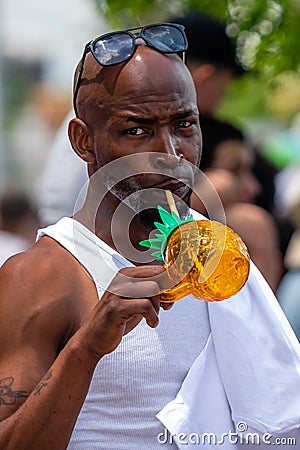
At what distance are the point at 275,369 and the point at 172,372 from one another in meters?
0.33

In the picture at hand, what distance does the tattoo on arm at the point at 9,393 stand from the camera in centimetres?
246

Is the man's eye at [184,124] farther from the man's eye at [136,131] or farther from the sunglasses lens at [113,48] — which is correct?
the sunglasses lens at [113,48]

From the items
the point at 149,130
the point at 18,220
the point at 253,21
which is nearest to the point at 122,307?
the point at 149,130

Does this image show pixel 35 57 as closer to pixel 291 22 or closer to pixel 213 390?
pixel 291 22

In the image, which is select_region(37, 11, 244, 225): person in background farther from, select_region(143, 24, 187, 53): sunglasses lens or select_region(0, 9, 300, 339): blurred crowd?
select_region(143, 24, 187, 53): sunglasses lens

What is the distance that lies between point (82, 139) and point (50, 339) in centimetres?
58

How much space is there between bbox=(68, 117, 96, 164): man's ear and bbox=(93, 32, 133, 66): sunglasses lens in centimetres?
18

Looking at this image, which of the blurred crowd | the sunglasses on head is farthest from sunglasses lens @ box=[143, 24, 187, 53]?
the blurred crowd

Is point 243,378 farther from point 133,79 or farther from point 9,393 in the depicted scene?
point 133,79

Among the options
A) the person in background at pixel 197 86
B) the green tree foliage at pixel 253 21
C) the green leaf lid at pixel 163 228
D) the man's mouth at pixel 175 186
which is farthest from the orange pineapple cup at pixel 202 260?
the green tree foliage at pixel 253 21

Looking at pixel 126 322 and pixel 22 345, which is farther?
pixel 22 345

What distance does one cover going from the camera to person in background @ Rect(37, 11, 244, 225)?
181 inches

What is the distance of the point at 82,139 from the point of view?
2.78 metres

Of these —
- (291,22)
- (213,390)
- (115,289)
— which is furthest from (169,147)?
(291,22)
